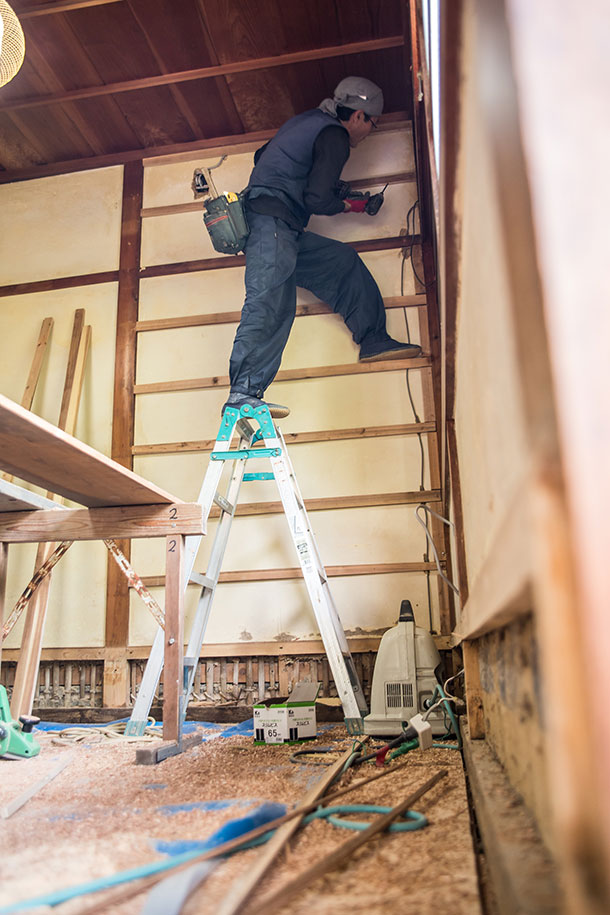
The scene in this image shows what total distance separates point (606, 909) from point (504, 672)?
74 centimetres

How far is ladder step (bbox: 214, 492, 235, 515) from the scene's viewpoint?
2787mm

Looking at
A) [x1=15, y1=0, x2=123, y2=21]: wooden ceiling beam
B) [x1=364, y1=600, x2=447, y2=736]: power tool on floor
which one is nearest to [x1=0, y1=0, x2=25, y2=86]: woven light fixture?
[x1=15, y1=0, x2=123, y2=21]: wooden ceiling beam

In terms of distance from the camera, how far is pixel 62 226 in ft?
12.7

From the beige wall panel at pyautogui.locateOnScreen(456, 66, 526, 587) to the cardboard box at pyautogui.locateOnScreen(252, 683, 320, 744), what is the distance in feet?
4.67

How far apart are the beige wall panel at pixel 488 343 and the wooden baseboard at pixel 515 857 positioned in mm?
320

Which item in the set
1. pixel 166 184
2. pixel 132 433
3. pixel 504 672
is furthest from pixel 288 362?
pixel 504 672

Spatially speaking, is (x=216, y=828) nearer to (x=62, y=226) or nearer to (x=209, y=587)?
(x=209, y=587)

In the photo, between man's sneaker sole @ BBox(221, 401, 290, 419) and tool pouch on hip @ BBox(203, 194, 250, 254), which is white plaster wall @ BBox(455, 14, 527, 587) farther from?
tool pouch on hip @ BBox(203, 194, 250, 254)

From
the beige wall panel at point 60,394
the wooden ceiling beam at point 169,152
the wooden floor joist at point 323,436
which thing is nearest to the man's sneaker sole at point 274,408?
the wooden floor joist at point 323,436

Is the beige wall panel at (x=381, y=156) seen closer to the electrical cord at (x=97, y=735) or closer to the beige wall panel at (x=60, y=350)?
the beige wall panel at (x=60, y=350)

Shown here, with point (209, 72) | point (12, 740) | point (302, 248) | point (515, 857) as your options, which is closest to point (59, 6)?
point (209, 72)

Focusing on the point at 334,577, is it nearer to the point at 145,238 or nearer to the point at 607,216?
the point at 145,238

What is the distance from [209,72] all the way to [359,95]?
33.1 inches

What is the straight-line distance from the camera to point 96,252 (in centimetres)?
381
